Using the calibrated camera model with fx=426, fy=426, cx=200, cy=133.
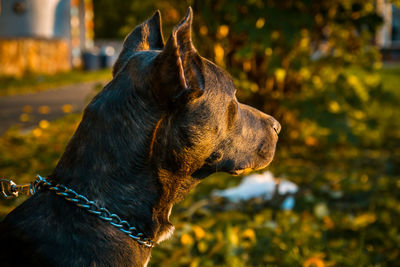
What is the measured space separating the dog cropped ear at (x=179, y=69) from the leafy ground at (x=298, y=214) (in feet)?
4.76

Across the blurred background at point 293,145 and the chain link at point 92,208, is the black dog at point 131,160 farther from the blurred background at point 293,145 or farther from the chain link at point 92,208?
the blurred background at point 293,145

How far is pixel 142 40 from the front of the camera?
2.12 meters

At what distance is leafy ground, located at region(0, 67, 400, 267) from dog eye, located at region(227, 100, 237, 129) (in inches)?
46.6

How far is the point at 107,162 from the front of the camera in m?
1.76

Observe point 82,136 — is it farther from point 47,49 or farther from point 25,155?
point 47,49

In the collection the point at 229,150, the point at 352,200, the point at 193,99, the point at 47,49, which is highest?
the point at 193,99

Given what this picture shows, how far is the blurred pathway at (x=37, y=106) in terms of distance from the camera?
7242 millimetres

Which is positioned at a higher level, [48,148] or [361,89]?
[361,89]

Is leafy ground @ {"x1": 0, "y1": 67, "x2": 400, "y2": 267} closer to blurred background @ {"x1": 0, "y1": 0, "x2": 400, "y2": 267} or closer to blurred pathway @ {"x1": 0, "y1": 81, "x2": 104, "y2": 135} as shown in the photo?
blurred background @ {"x1": 0, "y1": 0, "x2": 400, "y2": 267}

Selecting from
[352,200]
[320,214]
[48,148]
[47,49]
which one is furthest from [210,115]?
[47,49]

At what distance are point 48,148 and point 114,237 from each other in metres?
4.43

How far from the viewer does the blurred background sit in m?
3.35

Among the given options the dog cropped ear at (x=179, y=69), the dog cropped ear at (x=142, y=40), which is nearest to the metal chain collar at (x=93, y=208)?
the dog cropped ear at (x=179, y=69)

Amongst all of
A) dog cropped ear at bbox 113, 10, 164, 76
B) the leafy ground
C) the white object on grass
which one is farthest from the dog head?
the white object on grass
